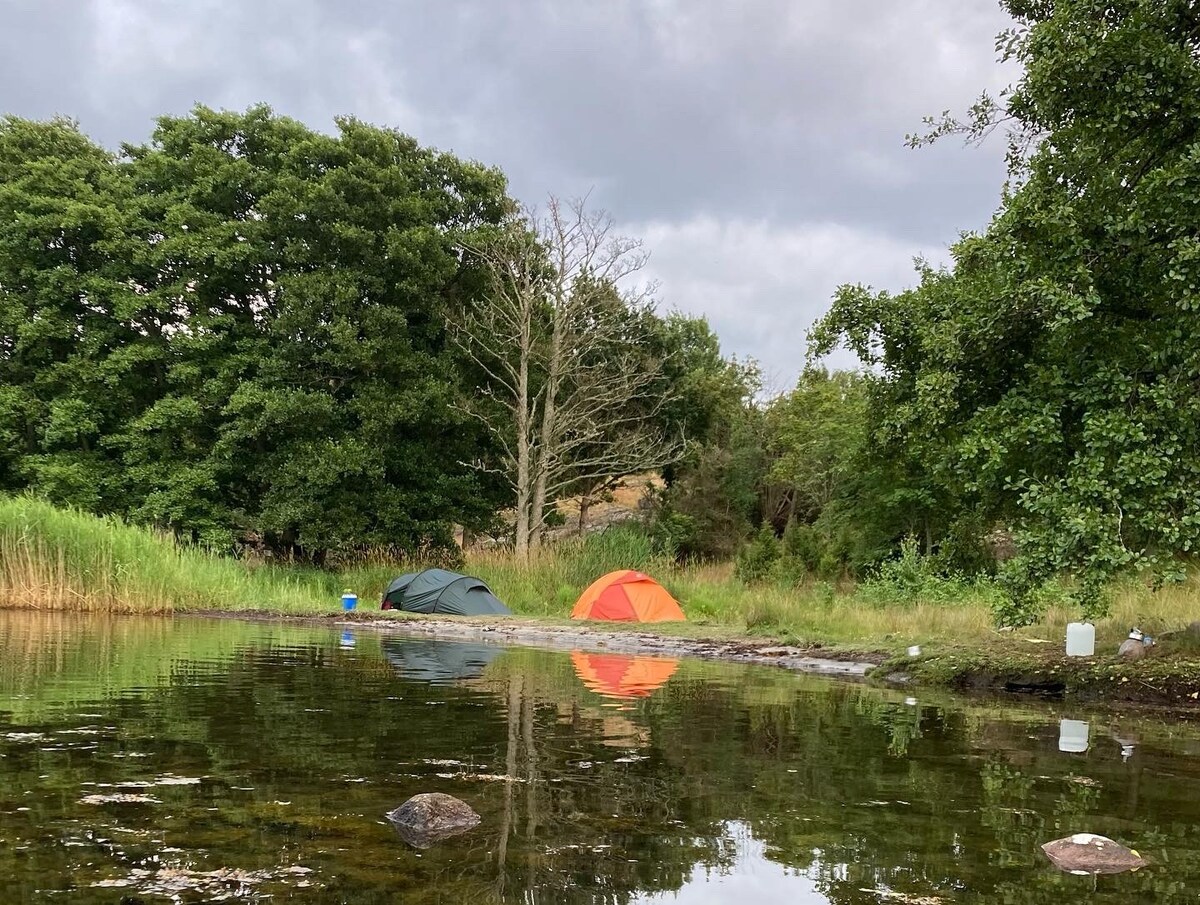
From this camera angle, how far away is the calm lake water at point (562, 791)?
425 centimetres

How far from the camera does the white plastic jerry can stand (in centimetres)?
1130

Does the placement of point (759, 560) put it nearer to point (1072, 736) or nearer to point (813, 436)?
point (813, 436)

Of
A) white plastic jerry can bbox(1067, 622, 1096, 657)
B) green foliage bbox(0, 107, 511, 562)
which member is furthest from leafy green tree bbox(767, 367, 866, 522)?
white plastic jerry can bbox(1067, 622, 1096, 657)

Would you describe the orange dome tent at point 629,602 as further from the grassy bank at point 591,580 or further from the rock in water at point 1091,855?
the rock in water at point 1091,855

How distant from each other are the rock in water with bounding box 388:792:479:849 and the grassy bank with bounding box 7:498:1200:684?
25.6ft

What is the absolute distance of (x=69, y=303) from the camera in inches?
1219

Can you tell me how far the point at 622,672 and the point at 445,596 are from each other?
392 inches

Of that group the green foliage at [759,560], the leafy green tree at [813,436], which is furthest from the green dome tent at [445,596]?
the leafy green tree at [813,436]

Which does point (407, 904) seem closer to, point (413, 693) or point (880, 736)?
point (880, 736)

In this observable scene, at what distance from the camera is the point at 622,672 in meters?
12.4

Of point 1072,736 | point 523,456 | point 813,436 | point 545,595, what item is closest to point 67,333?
point 523,456

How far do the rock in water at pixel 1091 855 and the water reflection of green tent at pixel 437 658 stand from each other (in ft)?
23.9

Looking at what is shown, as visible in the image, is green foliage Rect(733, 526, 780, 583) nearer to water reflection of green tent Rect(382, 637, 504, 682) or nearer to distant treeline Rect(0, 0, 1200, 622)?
distant treeline Rect(0, 0, 1200, 622)

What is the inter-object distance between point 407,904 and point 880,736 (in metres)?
5.23
